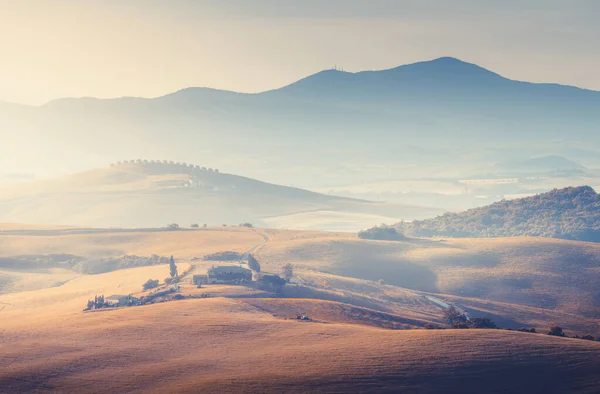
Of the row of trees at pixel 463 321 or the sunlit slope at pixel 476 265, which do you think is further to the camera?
the sunlit slope at pixel 476 265

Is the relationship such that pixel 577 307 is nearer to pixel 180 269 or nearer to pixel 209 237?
pixel 180 269

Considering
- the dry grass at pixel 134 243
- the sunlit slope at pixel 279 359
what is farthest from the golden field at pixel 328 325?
the dry grass at pixel 134 243

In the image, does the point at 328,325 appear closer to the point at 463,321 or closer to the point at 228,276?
the point at 463,321

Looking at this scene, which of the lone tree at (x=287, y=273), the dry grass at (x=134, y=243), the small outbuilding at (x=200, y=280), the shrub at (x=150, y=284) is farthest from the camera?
the dry grass at (x=134, y=243)

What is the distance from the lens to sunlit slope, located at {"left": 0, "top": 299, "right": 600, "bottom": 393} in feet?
229

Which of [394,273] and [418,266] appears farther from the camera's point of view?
[418,266]

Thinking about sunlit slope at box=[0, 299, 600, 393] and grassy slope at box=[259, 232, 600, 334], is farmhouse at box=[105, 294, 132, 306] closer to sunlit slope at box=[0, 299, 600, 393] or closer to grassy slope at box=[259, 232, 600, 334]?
sunlit slope at box=[0, 299, 600, 393]

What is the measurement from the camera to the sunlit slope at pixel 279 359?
6988cm

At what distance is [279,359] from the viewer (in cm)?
7575

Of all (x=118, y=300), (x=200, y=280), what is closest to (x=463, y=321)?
(x=200, y=280)

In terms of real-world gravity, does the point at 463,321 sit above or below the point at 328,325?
below

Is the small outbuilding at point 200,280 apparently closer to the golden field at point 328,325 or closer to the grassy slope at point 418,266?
the golden field at point 328,325

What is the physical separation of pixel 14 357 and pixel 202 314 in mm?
22296

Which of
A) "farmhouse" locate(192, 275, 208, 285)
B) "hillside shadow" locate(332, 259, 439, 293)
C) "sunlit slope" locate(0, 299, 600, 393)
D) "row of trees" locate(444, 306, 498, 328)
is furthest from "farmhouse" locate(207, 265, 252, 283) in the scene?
"hillside shadow" locate(332, 259, 439, 293)
